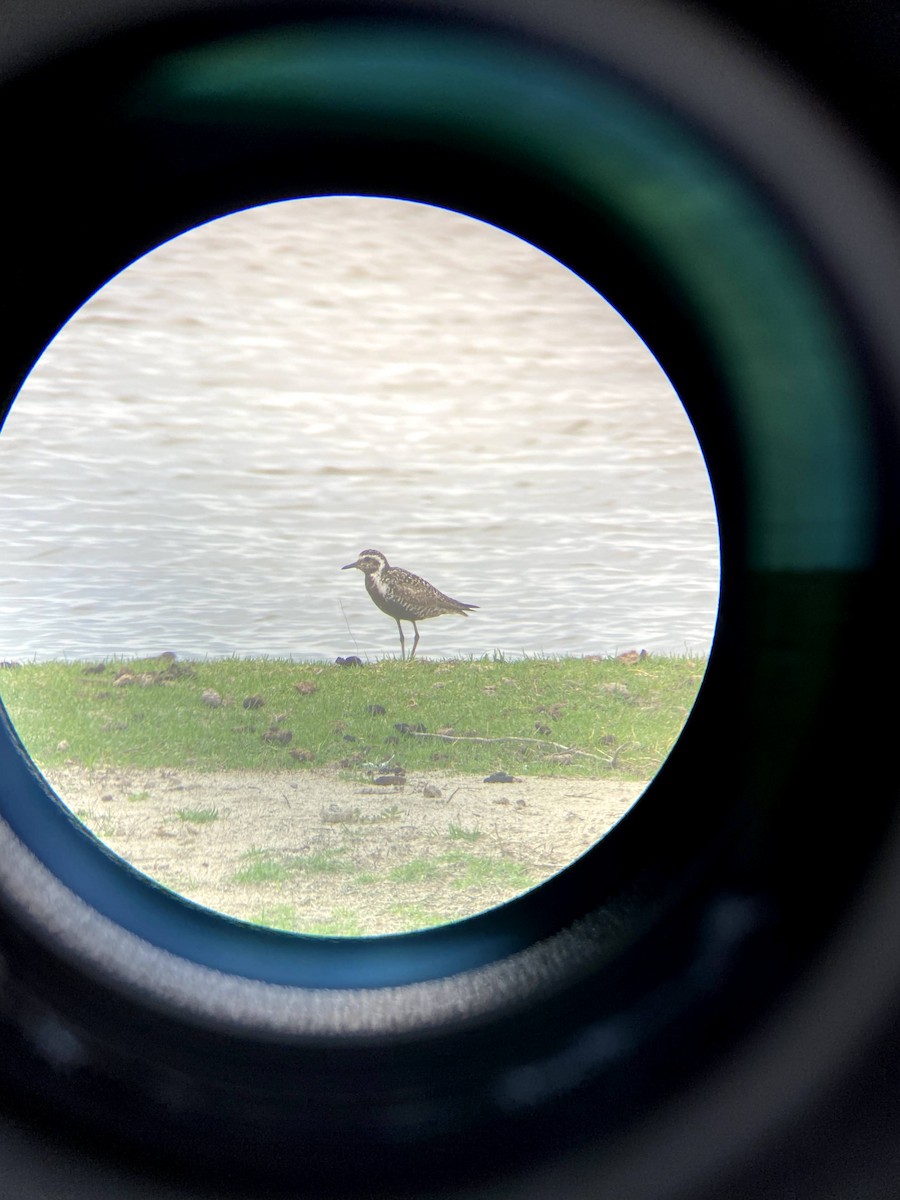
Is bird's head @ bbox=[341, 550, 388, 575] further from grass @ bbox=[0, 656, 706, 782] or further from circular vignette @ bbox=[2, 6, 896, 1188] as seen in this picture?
circular vignette @ bbox=[2, 6, 896, 1188]

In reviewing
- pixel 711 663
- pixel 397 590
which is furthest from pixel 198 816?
pixel 711 663

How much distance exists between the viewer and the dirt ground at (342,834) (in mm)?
5652

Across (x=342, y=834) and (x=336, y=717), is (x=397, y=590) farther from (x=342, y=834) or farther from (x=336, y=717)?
Answer: (x=342, y=834)

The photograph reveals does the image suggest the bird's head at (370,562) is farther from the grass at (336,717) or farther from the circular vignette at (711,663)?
the circular vignette at (711,663)

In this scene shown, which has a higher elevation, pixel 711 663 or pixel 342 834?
pixel 711 663

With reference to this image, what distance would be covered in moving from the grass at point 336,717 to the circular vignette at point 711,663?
5942mm

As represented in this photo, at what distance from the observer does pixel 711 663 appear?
23.0 inches

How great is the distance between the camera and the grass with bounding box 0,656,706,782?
21.0 feet

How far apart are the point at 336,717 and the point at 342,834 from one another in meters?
0.89

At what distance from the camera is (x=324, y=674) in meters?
6.81

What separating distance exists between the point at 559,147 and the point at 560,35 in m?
0.08

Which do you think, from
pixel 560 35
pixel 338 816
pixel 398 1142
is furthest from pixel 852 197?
pixel 338 816

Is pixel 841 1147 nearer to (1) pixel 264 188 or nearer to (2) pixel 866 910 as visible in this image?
(2) pixel 866 910

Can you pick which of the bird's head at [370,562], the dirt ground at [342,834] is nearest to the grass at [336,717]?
the dirt ground at [342,834]
